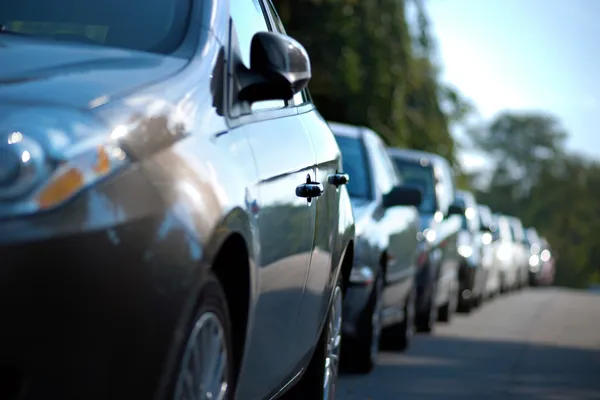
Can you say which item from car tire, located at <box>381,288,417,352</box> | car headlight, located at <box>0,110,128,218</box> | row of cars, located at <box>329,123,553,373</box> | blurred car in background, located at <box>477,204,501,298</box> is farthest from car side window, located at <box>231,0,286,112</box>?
blurred car in background, located at <box>477,204,501,298</box>

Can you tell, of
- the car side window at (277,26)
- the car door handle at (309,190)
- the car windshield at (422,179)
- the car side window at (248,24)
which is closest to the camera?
the car side window at (248,24)

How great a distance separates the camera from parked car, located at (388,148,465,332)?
1527cm

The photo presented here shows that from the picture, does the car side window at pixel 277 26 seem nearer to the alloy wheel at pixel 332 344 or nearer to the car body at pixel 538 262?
the alloy wheel at pixel 332 344

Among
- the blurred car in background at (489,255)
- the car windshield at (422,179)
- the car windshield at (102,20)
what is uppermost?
→ the car windshield at (102,20)

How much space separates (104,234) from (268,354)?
5.73ft

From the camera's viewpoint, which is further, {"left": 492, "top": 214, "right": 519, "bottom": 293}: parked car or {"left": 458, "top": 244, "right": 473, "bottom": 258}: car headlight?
{"left": 492, "top": 214, "right": 519, "bottom": 293}: parked car

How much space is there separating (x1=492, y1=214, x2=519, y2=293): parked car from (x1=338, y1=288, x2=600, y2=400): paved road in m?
10.1

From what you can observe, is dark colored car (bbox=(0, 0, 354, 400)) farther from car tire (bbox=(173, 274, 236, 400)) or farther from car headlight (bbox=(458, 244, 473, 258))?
car headlight (bbox=(458, 244, 473, 258))

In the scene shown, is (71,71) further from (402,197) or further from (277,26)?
(402,197)

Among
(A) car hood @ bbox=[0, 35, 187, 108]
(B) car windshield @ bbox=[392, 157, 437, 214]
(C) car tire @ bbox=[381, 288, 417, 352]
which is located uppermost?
(A) car hood @ bbox=[0, 35, 187, 108]

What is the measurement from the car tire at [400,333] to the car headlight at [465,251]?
24.2 feet

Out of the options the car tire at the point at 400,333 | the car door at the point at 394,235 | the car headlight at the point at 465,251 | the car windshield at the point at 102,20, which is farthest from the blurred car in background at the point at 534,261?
the car windshield at the point at 102,20

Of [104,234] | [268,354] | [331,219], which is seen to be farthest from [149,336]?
[331,219]

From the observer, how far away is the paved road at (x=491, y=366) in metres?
9.90
